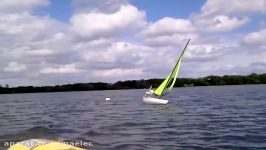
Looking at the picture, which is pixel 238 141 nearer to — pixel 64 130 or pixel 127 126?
pixel 127 126

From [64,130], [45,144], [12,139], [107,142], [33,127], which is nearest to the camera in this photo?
[45,144]

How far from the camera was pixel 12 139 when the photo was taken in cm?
2723

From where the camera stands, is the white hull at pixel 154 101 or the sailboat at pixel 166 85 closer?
the white hull at pixel 154 101

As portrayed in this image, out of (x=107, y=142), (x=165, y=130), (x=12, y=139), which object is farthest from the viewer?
(x=165, y=130)

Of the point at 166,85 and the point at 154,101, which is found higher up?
the point at 166,85

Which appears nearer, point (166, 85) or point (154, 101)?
point (154, 101)

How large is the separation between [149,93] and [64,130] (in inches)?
1484

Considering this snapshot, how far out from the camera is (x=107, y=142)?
24.4 meters

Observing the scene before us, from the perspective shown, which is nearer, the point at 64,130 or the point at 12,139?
the point at 12,139

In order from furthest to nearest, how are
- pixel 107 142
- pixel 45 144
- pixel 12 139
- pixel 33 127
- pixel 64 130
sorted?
pixel 33 127 → pixel 64 130 → pixel 12 139 → pixel 107 142 → pixel 45 144

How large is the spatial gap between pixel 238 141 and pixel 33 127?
1790 centimetres

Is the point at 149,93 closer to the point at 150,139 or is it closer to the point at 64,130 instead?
the point at 64,130

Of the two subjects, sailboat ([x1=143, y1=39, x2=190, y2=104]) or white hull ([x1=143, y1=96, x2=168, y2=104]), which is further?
sailboat ([x1=143, y1=39, x2=190, y2=104])

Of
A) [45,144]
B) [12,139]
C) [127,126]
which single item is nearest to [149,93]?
[127,126]
